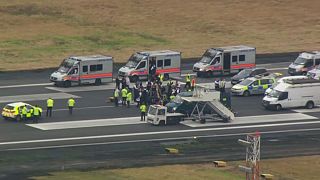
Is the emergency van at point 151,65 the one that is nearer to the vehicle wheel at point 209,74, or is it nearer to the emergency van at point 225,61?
the emergency van at point 225,61

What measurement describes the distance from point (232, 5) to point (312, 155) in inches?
2701

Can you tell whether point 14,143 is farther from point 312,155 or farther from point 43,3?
point 43,3

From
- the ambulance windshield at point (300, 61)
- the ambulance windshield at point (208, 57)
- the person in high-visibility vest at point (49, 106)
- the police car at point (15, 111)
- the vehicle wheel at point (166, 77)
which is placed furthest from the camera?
the ambulance windshield at point (300, 61)

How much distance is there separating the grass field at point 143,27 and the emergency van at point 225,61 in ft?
32.3

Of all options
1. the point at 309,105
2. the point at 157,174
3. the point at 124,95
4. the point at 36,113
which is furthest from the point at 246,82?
the point at 157,174

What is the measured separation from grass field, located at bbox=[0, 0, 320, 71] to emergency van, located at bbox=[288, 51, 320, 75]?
11354 millimetres

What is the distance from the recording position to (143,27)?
133 meters

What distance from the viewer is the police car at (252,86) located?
3930 inches

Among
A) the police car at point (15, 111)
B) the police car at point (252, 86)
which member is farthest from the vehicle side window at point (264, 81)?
the police car at point (15, 111)

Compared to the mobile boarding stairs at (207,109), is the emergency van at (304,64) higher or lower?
higher

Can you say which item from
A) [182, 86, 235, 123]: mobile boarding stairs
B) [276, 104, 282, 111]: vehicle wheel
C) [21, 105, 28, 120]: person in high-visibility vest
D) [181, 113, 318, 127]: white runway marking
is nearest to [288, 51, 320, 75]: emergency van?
[276, 104, 282, 111]: vehicle wheel

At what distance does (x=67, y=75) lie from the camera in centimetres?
10319

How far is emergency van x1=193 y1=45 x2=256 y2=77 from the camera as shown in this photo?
109m

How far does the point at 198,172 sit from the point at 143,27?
6247 centimetres
